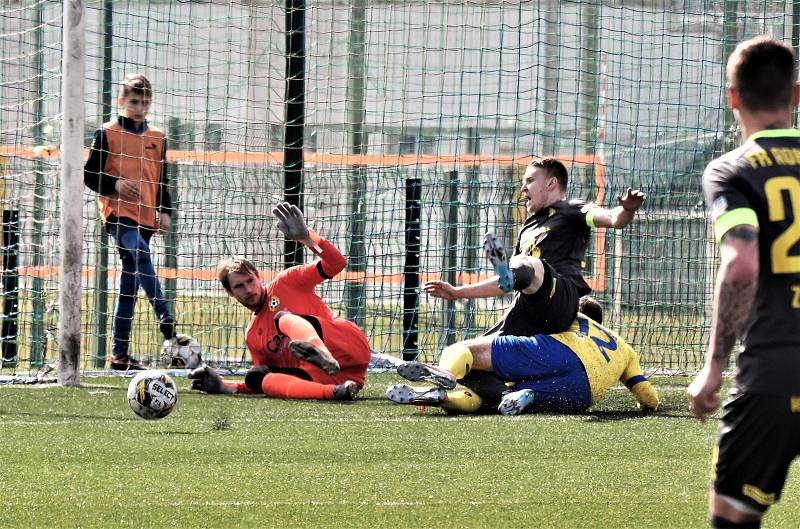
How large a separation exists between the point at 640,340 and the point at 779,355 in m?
8.20

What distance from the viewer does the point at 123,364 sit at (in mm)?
9625

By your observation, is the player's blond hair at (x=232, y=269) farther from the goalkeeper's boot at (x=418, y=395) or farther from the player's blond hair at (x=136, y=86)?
the player's blond hair at (x=136, y=86)

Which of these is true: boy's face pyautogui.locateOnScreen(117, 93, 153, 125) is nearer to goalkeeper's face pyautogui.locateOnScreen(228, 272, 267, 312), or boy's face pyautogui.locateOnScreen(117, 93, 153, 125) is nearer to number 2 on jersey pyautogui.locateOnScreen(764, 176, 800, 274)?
goalkeeper's face pyautogui.locateOnScreen(228, 272, 267, 312)

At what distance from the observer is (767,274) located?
9.96 feet

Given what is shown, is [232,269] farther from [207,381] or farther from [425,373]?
[425,373]

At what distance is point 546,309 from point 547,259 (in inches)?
19.3

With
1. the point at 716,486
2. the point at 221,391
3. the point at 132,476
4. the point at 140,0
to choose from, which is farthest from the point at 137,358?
the point at 716,486

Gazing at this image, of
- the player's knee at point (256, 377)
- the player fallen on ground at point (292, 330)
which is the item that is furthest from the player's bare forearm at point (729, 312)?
the player's knee at point (256, 377)

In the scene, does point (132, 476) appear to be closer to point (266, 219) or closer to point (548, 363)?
point (548, 363)

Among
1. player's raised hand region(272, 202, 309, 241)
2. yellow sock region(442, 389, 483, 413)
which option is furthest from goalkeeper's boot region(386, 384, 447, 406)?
player's raised hand region(272, 202, 309, 241)

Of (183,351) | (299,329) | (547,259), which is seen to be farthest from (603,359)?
(183,351)

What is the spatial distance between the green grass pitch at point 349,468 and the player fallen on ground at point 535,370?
14 centimetres

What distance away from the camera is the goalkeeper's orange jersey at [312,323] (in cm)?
799

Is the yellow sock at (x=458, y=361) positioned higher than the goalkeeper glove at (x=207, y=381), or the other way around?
the yellow sock at (x=458, y=361)
